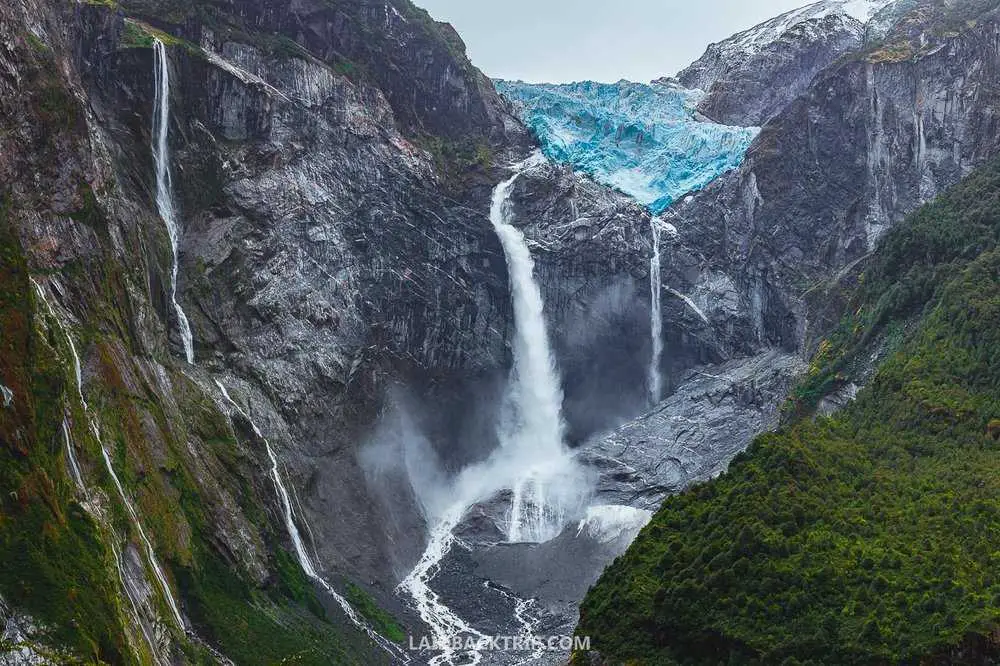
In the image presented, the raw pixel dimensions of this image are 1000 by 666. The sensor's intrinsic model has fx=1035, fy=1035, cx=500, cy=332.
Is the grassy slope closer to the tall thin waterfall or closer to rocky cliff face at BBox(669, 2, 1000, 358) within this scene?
the tall thin waterfall

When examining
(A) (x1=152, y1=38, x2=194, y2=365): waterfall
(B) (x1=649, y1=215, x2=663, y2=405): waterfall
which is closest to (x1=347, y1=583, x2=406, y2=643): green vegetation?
(A) (x1=152, y1=38, x2=194, y2=365): waterfall

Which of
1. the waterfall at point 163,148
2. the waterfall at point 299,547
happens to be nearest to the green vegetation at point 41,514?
the waterfall at point 299,547

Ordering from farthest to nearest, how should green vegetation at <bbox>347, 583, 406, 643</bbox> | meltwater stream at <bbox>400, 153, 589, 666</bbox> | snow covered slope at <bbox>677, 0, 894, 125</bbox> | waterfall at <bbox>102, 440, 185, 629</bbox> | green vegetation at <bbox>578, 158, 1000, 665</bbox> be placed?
snow covered slope at <bbox>677, 0, 894, 125</bbox>
meltwater stream at <bbox>400, 153, 589, 666</bbox>
green vegetation at <bbox>347, 583, 406, 643</bbox>
waterfall at <bbox>102, 440, 185, 629</bbox>
green vegetation at <bbox>578, 158, 1000, 665</bbox>

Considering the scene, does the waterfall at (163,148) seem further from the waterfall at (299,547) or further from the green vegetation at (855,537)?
the green vegetation at (855,537)

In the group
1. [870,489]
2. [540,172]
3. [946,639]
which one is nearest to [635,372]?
[540,172]

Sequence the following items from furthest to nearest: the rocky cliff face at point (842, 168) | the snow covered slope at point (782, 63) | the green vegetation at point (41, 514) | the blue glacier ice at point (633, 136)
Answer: the snow covered slope at point (782, 63), the blue glacier ice at point (633, 136), the rocky cliff face at point (842, 168), the green vegetation at point (41, 514)

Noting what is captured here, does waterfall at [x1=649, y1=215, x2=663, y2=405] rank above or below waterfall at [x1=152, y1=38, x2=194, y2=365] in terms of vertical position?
below

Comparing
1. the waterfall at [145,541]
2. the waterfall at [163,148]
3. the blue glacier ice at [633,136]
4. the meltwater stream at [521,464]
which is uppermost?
the blue glacier ice at [633,136]

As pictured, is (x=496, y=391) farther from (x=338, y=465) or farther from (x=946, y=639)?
(x=946, y=639)
